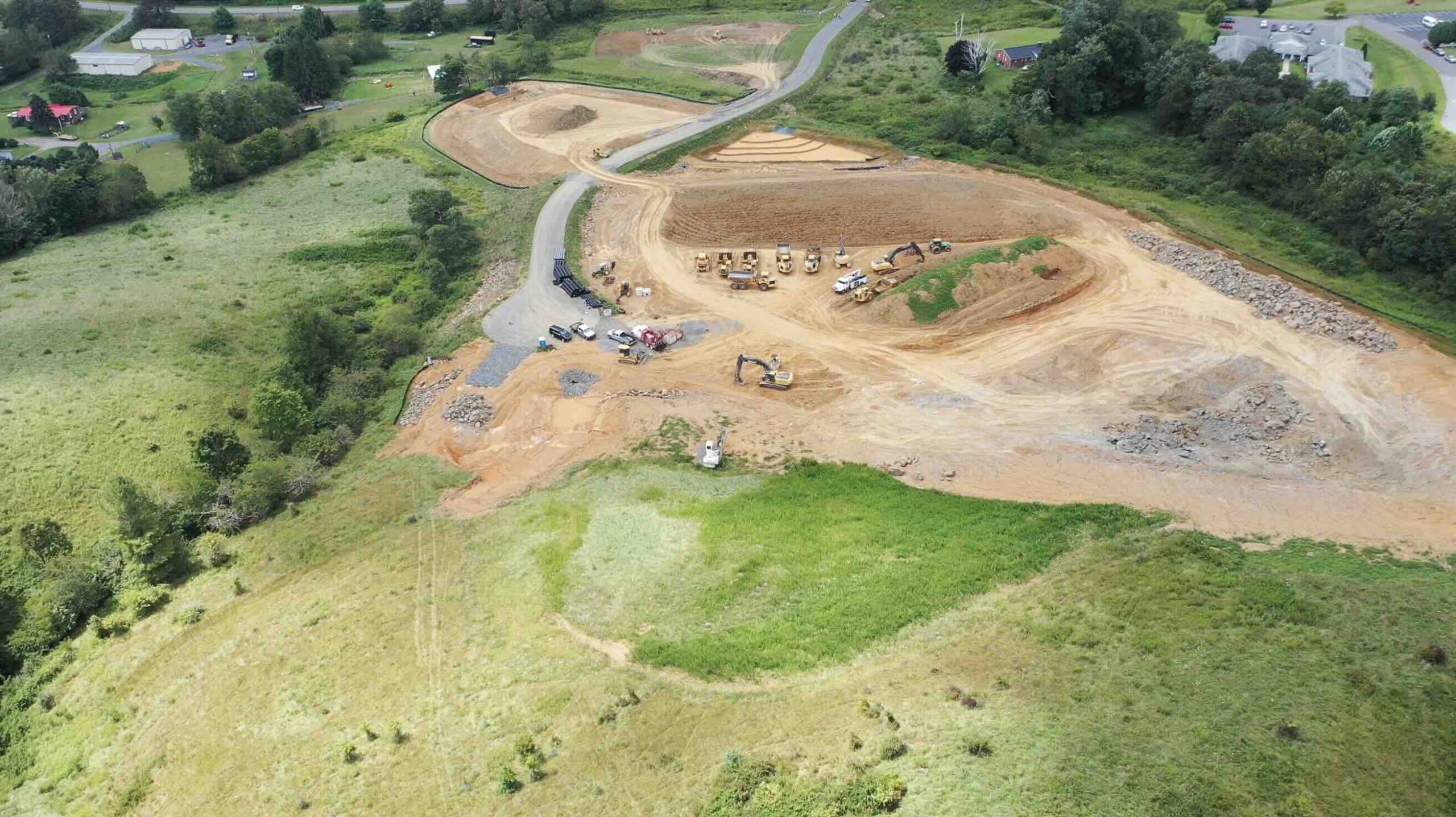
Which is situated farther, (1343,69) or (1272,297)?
(1343,69)

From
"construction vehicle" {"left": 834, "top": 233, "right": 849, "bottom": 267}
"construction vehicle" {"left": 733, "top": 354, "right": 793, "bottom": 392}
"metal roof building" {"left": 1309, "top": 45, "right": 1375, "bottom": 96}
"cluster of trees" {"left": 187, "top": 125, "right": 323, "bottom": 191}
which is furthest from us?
"cluster of trees" {"left": 187, "top": 125, "right": 323, "bottom": 191}

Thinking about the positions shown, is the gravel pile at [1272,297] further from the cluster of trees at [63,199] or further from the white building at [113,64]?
the white building at [113,64]

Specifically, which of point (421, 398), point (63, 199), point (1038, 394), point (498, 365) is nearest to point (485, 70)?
point (63, 199)

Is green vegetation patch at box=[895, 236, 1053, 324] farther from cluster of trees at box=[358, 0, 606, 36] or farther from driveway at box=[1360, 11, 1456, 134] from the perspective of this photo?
cluster of trees at box=[358, 0, 606, 36]

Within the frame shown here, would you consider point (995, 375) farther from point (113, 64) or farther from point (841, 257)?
point (113, 64)

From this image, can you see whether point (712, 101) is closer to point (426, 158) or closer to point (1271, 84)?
point (426, 158)

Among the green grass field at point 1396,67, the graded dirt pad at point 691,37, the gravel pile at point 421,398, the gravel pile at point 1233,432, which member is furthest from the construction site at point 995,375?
the graded dirt pad at point 691,37

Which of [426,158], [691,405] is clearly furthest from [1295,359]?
[426,158]

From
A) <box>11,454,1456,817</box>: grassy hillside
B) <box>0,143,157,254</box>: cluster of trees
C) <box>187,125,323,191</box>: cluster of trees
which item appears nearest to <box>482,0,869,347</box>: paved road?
<box>11,454,1456,817</box>: grassy hillside
